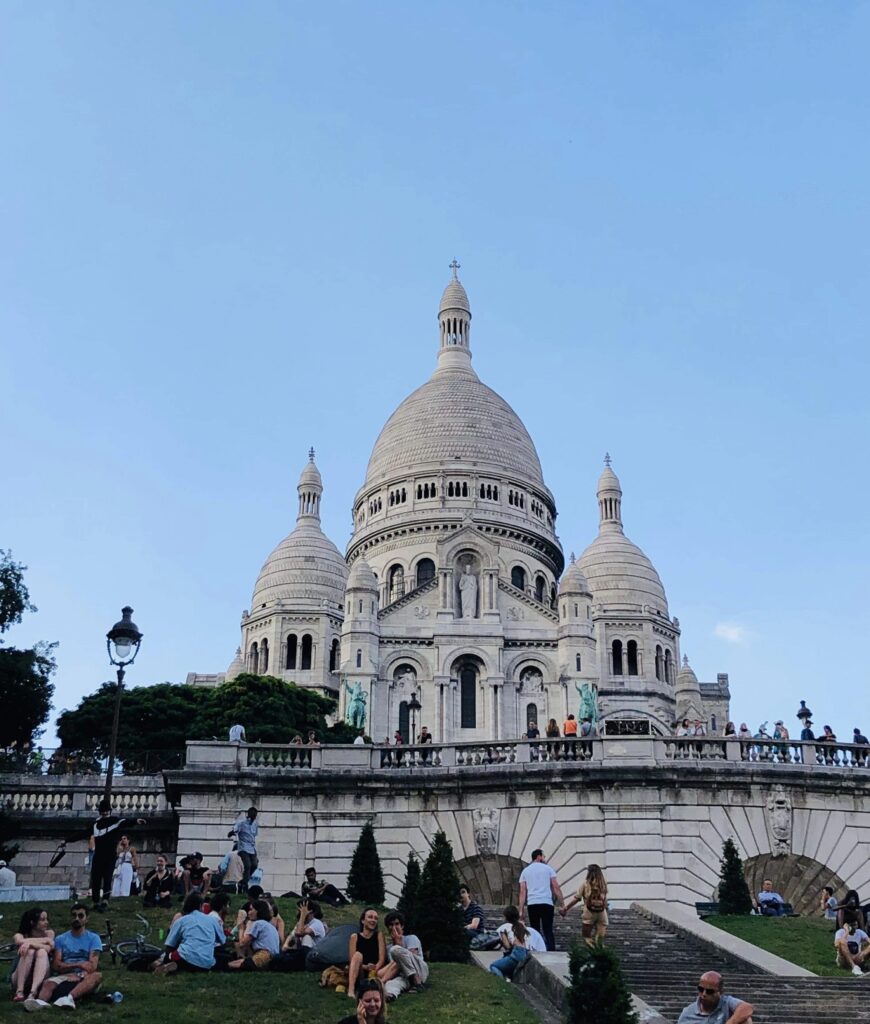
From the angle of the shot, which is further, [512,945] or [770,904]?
[770,904]

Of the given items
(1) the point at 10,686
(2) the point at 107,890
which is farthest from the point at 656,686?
(2) the point at 107,890

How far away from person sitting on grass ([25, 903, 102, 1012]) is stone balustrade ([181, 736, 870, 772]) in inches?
456

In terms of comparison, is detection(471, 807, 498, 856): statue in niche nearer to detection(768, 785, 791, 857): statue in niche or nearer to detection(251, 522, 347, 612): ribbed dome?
detection(768, 785, 791, 857): statue in niche

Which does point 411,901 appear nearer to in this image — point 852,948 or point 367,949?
point 367,949

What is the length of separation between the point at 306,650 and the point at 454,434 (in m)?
18.2

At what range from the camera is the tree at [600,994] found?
12891mm

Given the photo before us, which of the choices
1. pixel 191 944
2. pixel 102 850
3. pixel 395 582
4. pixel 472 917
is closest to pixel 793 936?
pixel 472 917

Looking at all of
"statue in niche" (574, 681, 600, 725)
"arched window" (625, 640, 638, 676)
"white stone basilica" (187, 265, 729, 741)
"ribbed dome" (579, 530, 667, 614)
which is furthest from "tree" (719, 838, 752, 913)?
"ribbed dome" (579, 530, 667, 614)

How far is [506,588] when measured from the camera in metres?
84.8

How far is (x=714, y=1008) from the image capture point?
12.2 metres

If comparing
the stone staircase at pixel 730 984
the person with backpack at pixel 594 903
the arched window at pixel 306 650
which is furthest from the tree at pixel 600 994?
the arched window at pixel 306 650

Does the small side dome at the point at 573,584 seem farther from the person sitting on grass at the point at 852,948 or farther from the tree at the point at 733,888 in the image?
the person sitting on grass at the point at 852,948

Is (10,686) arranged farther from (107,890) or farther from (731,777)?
(731,777)

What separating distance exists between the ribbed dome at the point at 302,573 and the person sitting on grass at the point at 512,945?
2999 inches
